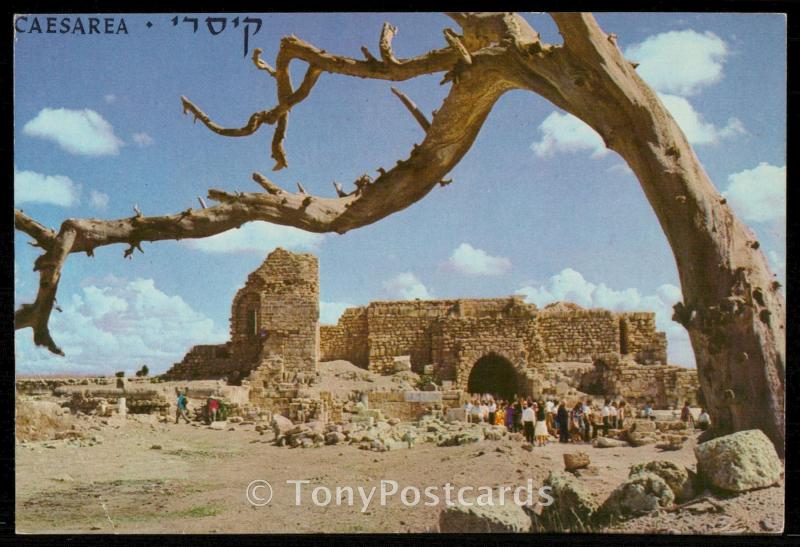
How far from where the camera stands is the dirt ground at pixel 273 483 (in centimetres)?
686

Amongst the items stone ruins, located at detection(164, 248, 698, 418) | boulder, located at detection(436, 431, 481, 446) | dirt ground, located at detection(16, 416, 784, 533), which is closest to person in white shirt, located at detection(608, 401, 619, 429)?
dirt ground, located at detection(16, 416, 784, 533)

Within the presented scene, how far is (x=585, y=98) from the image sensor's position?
525 cm

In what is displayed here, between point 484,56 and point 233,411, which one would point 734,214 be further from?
point 233,411

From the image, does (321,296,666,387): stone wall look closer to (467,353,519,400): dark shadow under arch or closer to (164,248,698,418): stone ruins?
(164,248,698,418): stone ruins

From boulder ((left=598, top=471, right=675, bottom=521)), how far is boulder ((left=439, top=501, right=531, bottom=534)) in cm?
69

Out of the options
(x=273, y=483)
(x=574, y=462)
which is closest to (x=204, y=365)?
(x=273, y=483)

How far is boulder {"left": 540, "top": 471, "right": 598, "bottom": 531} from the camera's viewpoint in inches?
239

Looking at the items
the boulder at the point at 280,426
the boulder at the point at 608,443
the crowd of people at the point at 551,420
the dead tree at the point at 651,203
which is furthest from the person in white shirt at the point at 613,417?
the dead tree at the point at 651,203

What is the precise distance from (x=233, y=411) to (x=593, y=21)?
14108 millimetres

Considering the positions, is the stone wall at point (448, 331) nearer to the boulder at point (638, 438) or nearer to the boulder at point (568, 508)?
the boulder at point (638, 438)

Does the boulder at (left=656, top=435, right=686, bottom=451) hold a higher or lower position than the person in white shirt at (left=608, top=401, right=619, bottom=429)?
lower

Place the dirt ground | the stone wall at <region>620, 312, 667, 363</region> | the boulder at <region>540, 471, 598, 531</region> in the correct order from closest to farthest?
the boulder at <region>540, 471, 598, 531</region> → the dirt ground → the stone wall at <region>620, 312, 667, 363</region>

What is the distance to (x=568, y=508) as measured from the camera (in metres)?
6.14
